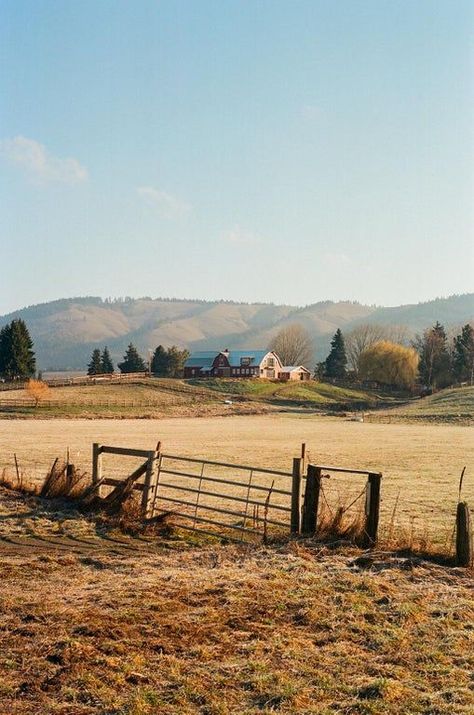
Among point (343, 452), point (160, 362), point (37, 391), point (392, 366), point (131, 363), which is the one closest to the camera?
point (343, 452)

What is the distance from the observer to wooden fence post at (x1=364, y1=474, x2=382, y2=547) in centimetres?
1446

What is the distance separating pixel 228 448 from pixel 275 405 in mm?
65665

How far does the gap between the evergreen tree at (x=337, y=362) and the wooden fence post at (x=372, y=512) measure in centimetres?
14273

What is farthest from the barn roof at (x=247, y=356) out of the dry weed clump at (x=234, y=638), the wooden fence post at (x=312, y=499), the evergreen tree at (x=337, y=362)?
the dry weed clump at (x=234, y=638)

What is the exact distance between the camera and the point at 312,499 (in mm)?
15719

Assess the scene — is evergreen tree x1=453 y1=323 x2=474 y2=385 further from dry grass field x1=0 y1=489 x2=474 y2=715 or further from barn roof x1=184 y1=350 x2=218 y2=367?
dry grass field x1=0 y1=489 x2=474 y2=715

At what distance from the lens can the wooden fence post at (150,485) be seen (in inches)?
701

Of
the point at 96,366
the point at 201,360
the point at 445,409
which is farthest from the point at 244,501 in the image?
the point at 201,360

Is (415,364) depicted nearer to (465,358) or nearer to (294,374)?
(465,358)

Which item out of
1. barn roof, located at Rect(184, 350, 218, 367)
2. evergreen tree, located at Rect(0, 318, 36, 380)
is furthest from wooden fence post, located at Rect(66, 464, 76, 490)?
barn roof, located at Rect(184, 350, 218, 367)

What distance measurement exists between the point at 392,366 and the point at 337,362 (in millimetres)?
13547

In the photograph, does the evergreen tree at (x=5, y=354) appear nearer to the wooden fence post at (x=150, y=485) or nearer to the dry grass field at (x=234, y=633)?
the wooden fence post at (x=150, y=485)

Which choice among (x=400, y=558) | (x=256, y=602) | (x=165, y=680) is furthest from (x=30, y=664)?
(x=400, y=558)

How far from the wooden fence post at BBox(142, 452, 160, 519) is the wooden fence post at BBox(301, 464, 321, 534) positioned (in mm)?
4370
